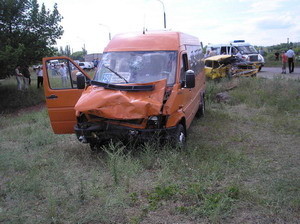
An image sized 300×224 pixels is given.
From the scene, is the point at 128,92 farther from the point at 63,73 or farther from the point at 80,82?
the point at 63,73

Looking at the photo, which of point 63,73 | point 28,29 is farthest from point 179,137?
point 28,29

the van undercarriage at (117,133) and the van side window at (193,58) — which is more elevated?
the van side window at (193,58)

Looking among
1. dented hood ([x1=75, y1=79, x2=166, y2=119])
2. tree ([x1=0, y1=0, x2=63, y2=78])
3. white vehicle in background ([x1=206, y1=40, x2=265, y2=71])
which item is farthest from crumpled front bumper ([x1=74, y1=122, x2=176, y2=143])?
white vehicle in background ([x1=206, y1=40, x2=265, y2=71])

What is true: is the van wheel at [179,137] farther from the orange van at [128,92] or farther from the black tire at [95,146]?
the black tire at [95,146]

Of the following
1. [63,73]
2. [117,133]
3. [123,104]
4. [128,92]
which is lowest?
[117,133]

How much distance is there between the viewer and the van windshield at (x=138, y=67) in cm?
671

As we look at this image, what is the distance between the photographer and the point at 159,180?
505cm

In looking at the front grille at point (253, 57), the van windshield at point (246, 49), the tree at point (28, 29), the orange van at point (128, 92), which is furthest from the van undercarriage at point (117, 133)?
the van windshield at point (246, 49)

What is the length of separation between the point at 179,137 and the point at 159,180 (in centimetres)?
163

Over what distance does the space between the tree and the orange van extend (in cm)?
1020

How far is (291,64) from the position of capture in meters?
22.9

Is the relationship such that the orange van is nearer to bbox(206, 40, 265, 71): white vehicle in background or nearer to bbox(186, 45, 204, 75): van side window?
bbox(186, 45, 204, 75): van side window

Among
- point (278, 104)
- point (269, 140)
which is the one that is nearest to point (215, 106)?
point (278, 104)

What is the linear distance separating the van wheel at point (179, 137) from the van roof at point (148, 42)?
175 cm
